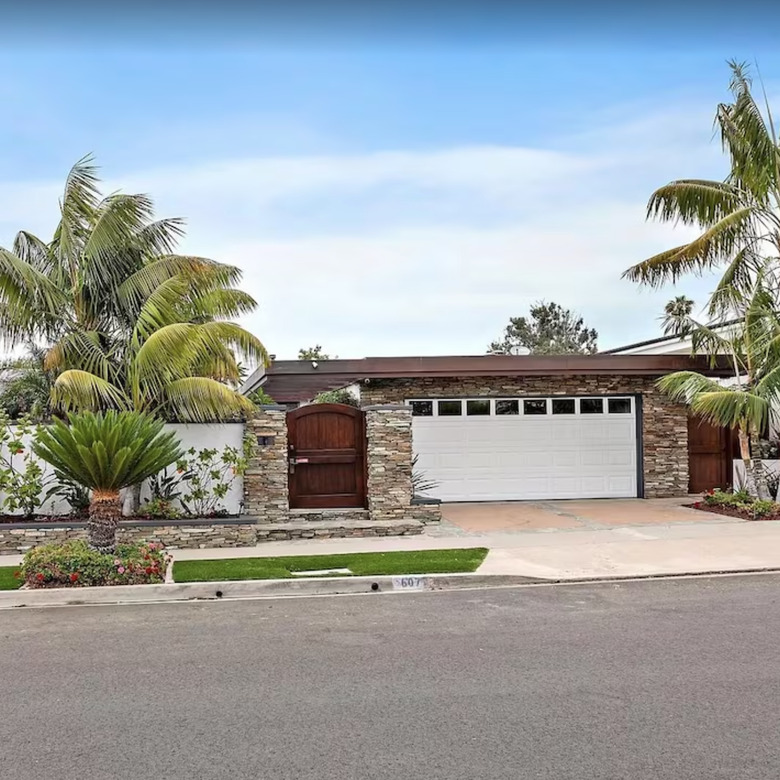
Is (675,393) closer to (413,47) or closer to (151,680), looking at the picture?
(413,47)

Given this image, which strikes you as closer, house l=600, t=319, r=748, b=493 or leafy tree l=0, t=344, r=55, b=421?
house l=600, t=319, r=748, b=493

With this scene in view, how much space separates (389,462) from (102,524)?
5210mm

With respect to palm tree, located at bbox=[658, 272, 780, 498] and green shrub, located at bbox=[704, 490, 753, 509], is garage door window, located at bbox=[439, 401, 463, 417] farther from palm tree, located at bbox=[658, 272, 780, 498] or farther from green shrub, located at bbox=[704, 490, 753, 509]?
green shrub, located at bbox=[704, 490, 753, 509]

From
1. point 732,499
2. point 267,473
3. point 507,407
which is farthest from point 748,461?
point 267,473

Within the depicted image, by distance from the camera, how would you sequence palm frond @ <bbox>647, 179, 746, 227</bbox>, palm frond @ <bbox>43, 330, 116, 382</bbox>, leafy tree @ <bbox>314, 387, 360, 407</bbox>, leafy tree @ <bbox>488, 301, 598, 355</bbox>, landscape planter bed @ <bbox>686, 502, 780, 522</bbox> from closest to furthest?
palm frond @ <bbox>43, 330, 116, 382</bbox>
landscape planter bed @ <bbox>686, 502, 780, 522</bbox>
palm frond @ <bbox>647, 179, 746, 227</bbox>
leafy tree @ <bbox>314, 387, 360, 407</bbox>
leafy tree @ <bbox>488, 301, 598, 355</bbox>

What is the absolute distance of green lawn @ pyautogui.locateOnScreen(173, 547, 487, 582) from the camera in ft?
32.6

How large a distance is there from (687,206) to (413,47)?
10.4 m

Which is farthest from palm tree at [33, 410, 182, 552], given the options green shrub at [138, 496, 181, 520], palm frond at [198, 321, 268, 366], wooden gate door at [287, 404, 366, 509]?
wooden gate door at [287, 404, 366, 509]

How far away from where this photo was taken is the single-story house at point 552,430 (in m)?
17.5

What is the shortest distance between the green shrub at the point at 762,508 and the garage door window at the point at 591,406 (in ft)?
13.8

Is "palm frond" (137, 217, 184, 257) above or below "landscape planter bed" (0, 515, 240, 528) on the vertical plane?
above

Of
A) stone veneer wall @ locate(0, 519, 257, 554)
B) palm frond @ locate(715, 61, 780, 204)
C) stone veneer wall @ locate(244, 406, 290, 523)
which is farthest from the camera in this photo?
palm frond @ locate(715, 61, 780, 204)

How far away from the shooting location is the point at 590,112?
13234 mm

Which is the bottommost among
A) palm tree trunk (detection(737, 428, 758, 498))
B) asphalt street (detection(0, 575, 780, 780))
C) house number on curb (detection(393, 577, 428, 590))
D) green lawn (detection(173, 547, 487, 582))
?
asphalt street (detection(0, 575, 780, 780))
